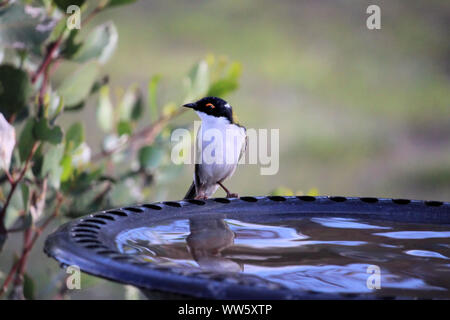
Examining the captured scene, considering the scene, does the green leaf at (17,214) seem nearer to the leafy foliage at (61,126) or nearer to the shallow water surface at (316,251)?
the leafy foliage at (61,126)

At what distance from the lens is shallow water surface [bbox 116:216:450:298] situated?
1.28 metres

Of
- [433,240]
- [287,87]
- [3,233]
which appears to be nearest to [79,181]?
[3,233]

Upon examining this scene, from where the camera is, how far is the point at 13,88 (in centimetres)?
196

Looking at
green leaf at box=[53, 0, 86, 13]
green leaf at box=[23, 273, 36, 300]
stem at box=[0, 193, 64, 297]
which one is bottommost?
green leaf at box=[23, 273, 36, 300]

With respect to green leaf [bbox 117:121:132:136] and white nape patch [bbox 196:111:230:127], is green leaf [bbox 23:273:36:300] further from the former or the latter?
white nape patch [bbox 196:111:230:127]

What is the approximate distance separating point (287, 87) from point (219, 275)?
270 inches

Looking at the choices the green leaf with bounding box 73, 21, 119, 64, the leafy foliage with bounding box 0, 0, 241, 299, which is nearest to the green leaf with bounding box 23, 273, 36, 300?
the leafy foliage with bounding box 0, 0, 241, 299

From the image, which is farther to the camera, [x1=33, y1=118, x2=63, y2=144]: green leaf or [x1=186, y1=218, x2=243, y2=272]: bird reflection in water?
[x1=33, y1=118, x2=63, y2=144]: green leaf

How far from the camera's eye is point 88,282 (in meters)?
2.27

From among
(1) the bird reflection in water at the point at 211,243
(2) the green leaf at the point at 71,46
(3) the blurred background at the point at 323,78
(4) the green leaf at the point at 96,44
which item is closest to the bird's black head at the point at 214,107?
(4) the green leaf at the point at 96,44

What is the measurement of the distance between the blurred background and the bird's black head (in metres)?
3.53

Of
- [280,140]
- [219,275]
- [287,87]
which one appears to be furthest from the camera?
[287,87]
